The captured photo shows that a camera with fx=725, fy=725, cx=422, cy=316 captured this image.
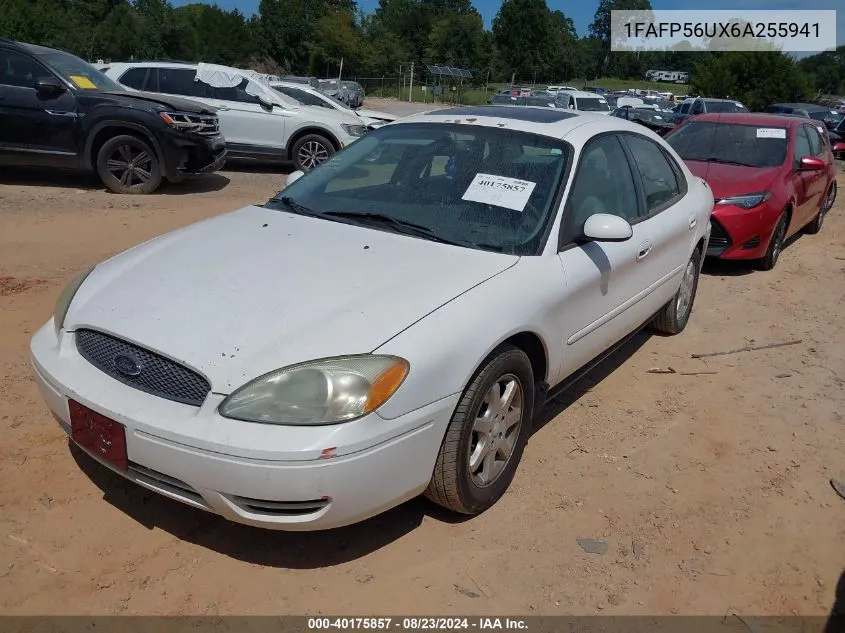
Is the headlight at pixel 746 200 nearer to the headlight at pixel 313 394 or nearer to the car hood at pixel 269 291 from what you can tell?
the car hood at pixel 269 291

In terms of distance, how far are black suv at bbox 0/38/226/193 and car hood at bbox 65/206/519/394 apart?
6320 millimetres

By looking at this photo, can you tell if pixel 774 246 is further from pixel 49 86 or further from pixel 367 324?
pixel 49 86

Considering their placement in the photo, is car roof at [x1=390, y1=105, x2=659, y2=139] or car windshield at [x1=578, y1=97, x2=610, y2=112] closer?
car roof at [x1=390, y1=105, x2=659, y2=139]

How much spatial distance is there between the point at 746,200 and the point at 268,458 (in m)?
6.18

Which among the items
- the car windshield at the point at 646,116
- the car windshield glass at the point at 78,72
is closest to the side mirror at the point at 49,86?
the car windshield glass at the point at 78,72

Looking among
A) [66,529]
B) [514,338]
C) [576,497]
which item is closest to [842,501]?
[576,497]

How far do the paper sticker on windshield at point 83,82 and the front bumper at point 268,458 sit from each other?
783 centimetres

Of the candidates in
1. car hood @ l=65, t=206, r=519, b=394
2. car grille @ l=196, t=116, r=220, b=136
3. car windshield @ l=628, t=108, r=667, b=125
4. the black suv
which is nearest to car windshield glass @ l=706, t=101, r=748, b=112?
car windshield @ l=628, t=108, r=667, b=125

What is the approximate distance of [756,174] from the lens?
745 centimetres

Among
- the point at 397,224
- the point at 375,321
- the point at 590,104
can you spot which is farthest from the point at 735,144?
the point at 590,104

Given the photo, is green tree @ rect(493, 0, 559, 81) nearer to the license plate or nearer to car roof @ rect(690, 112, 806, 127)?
car roof @ rect(690, 112, 806, 127)

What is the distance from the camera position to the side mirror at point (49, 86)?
8859 mm

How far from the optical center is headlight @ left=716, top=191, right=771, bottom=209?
23.0 feet

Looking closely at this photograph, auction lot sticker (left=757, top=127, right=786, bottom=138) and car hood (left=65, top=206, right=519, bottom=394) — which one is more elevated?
auction lot sticker (left=757, top=127, right=786, bottom=138)
